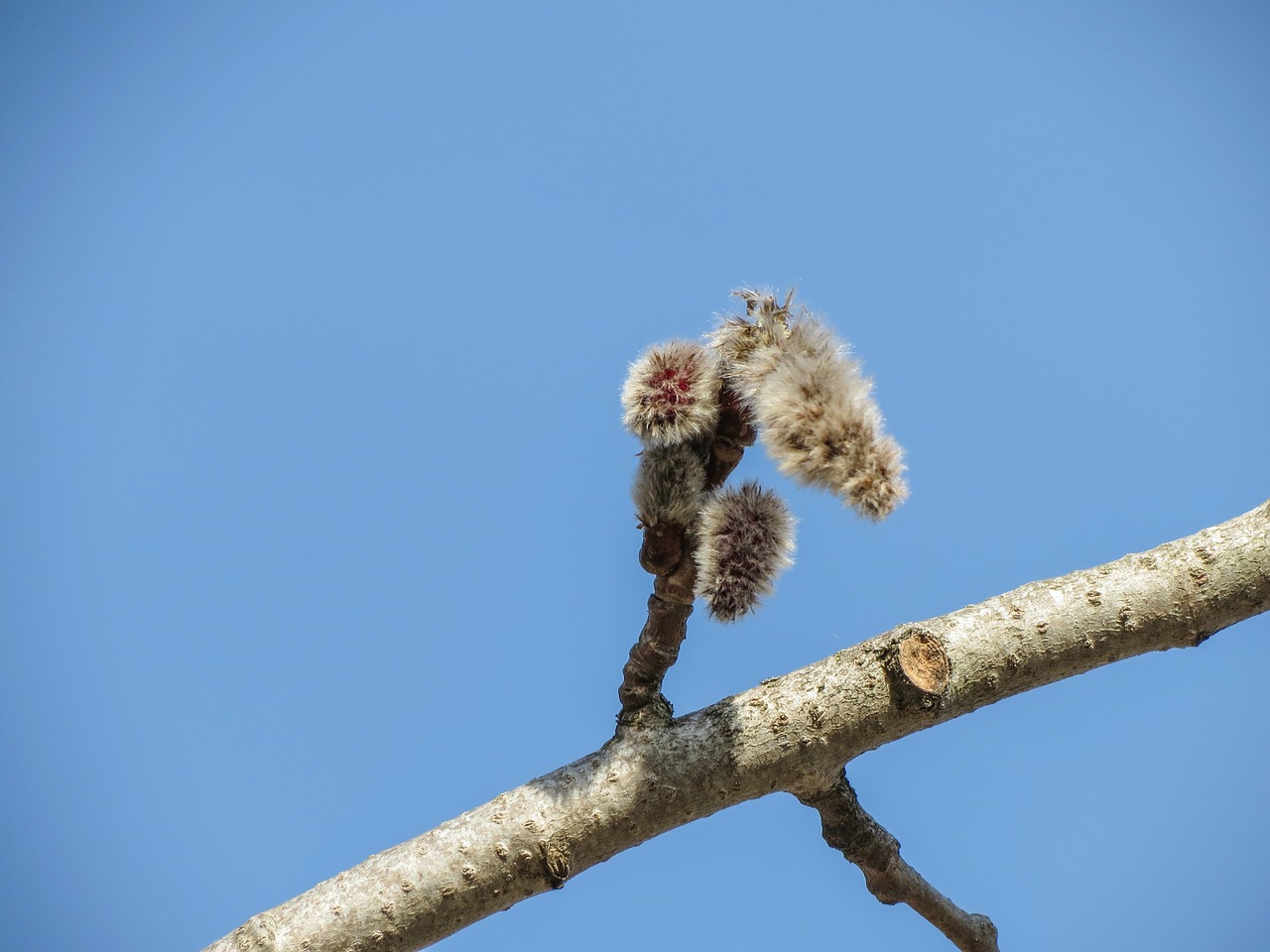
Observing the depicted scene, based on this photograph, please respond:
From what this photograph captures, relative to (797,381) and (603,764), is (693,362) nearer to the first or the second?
(797,381)

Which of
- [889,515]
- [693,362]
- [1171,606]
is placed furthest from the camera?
[1171,606]

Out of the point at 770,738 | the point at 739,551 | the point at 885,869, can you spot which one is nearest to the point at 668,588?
the point at 739,551

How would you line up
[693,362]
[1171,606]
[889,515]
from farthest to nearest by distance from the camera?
[1171,606]
[693,362]
[889,515]

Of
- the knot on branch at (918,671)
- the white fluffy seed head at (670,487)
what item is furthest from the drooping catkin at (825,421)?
the knot on branch at (918,671)

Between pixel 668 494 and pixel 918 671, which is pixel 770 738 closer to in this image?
pixel 918 671

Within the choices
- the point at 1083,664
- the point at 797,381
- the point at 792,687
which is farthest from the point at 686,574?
the point at 1083,664

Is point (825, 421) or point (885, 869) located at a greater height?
point (825, 421)

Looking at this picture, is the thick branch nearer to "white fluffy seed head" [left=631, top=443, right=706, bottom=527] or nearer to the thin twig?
the thin twig
